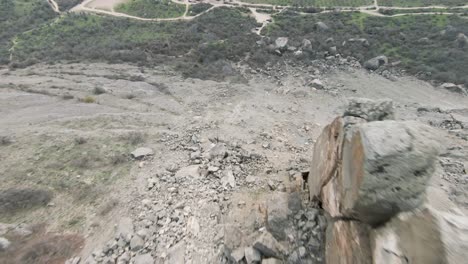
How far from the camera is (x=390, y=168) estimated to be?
7.29 meters

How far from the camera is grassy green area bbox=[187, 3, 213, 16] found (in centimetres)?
6172

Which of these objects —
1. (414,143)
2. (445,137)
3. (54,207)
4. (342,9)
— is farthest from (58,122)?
(342,9)

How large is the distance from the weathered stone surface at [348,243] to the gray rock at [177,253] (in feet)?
18.6

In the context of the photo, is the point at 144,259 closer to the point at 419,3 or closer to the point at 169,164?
the point at 169,164

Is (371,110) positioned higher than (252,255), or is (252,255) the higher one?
(371,110)

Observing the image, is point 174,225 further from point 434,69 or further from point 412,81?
point 434,69

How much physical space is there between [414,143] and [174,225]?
393 inches

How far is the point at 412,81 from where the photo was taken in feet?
107

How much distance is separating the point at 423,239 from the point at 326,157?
5444 mm

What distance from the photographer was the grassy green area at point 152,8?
61.0 metres

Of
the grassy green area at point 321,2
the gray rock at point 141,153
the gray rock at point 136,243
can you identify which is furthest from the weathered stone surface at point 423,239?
the grassy green area at point 321,2

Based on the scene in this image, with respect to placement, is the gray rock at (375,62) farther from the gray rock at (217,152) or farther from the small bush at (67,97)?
the small bush at (67,97)

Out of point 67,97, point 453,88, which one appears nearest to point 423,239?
point 67,97

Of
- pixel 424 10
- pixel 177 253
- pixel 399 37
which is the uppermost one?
pixel 177 253
